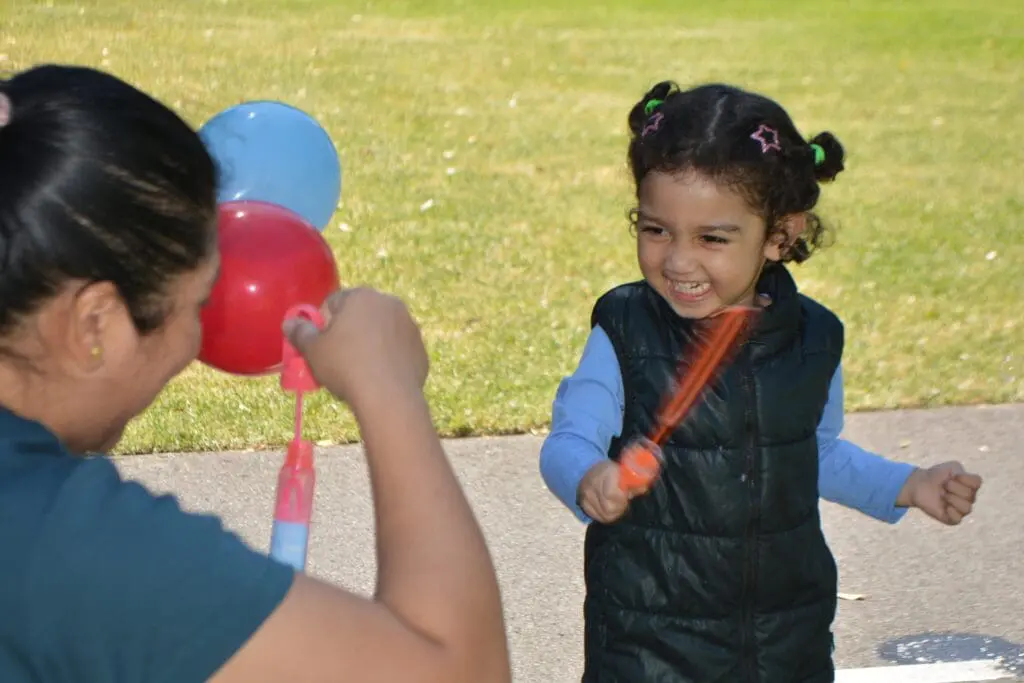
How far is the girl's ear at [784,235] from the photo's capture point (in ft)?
9.36

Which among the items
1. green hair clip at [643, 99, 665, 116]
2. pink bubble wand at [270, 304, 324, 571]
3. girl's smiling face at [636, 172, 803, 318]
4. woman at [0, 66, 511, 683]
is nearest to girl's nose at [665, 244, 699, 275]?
girl's smiling face at [636, 172, 803, 318]

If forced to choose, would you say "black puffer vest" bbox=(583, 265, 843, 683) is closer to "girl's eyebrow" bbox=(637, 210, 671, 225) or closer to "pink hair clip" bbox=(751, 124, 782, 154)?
"girl's eyebrow" bbox=(637, 210, 671, 225)

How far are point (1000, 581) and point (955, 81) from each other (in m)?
9.92

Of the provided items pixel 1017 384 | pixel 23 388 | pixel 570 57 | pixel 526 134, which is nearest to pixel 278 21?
pixel 570 57

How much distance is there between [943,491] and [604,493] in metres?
0.71

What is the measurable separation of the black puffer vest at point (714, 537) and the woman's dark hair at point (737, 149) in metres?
0.24

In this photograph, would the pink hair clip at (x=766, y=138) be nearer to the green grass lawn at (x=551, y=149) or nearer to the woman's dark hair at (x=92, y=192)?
the woman's dark hair at (x=92, y=192)

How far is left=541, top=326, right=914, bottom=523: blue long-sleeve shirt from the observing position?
102 inches

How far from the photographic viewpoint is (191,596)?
1285 mm

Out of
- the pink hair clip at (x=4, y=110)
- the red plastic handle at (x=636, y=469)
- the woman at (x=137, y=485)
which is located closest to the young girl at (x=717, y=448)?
the red plastic handle at (x=636, y=469)

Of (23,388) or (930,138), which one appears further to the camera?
(930,138)

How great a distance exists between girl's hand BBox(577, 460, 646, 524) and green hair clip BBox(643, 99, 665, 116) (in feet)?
2.62

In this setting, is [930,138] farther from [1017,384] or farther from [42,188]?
[42,188]

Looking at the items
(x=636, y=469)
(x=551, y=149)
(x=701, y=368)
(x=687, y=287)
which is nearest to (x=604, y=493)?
(x=636, y=469)
